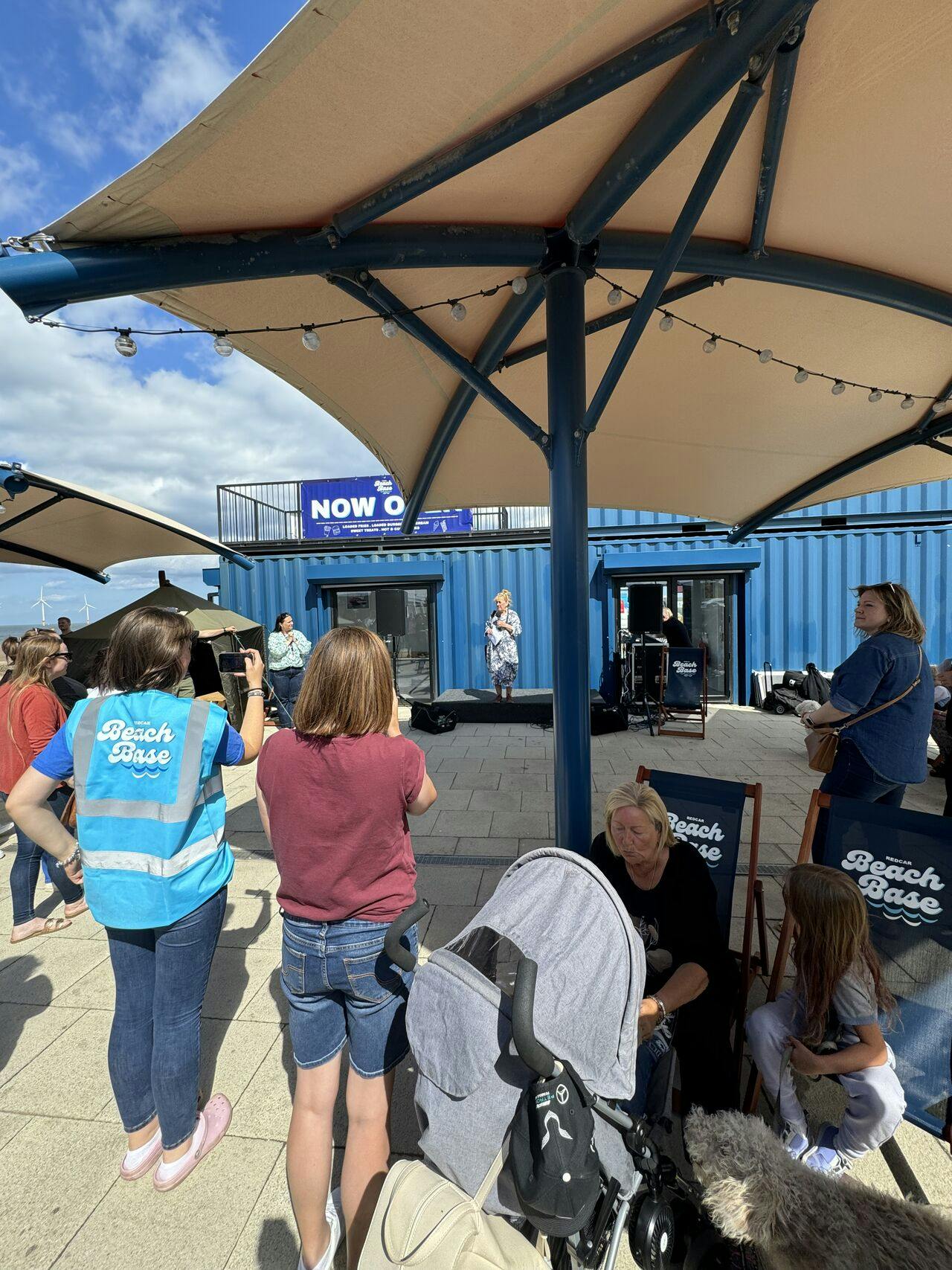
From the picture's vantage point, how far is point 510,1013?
3.63 feet

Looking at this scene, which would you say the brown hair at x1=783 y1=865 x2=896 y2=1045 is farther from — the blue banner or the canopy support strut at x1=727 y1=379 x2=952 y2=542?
the blue banner

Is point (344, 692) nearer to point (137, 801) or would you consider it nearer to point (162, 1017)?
point (137, 801)

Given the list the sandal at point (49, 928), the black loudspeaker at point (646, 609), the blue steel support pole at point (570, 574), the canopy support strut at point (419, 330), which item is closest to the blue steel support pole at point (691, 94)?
the blue steel support pole at point (570, 574)

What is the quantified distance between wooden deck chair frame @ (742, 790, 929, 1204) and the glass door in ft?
30.5

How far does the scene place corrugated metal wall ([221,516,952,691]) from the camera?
33.0ft

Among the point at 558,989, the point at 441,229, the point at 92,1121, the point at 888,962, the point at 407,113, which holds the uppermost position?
the point at 441,229

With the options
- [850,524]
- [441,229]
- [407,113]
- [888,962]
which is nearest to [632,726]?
[850,524]

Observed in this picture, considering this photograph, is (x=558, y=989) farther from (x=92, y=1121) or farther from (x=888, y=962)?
(x=92, y=1121)

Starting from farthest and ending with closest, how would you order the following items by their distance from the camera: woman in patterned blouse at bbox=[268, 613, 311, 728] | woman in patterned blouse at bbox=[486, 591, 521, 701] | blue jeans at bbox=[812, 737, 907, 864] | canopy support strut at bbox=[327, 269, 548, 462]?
woman in patterned blouse at bbox=[486, 591, 521, 701] → woman in patterned blouse at bbox=[268, 613, 311, 728] → blue jeans at bbox=[812, 737, 907, 864] → canopy support strut at bbox=[327, 269, 548, 462]


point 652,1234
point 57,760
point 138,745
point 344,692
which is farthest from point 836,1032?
point 57,760

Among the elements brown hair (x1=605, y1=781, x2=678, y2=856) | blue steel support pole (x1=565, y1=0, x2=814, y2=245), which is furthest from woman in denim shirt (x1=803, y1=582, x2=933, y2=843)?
blue steel support pole (x1=565, y1=0, x2=814, y2=245)

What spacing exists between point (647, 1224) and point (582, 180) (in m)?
3.48

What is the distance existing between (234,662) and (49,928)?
226cm

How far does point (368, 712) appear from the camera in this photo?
152cm
